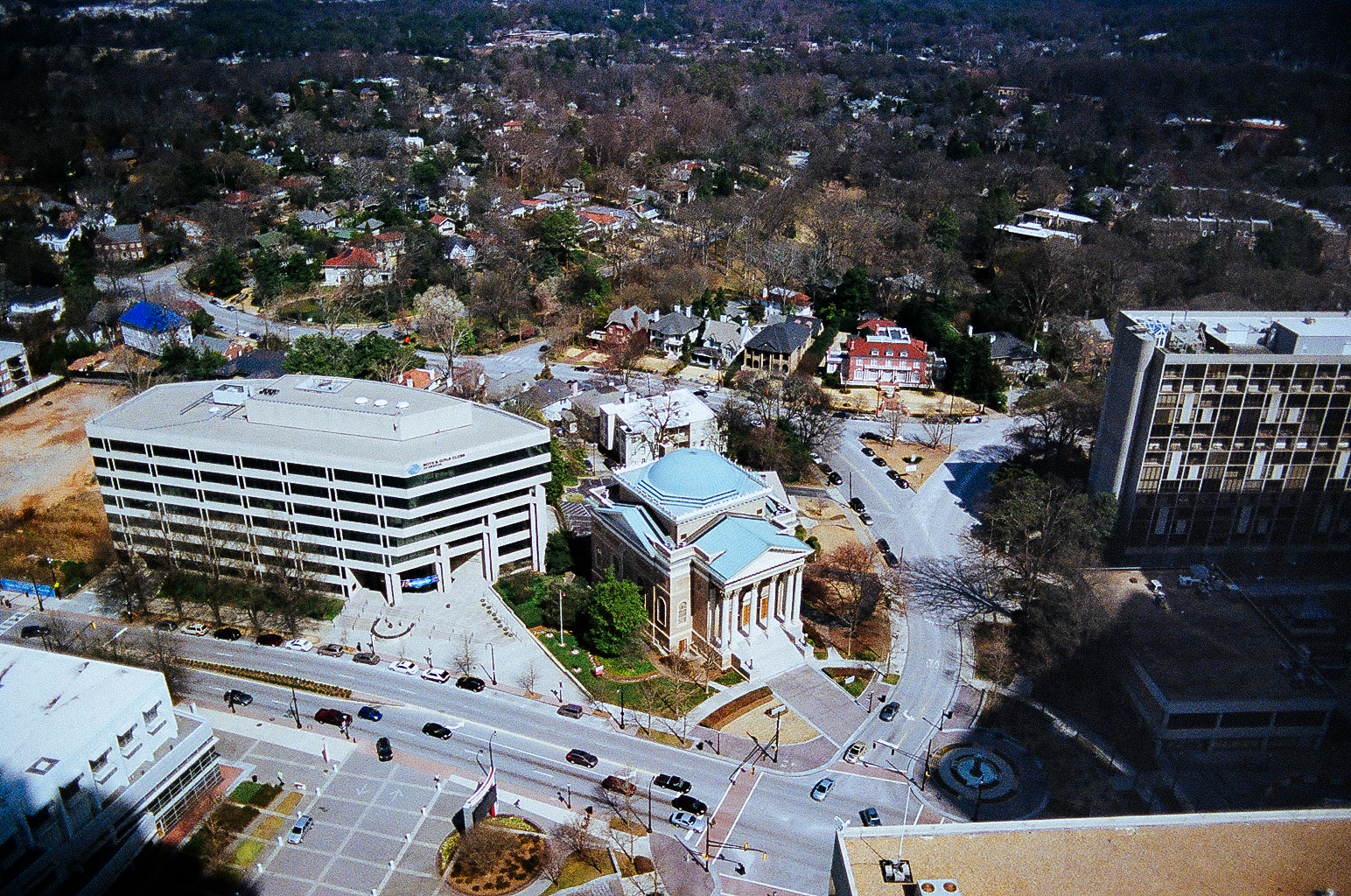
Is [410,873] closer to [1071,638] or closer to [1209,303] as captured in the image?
[1071,638]

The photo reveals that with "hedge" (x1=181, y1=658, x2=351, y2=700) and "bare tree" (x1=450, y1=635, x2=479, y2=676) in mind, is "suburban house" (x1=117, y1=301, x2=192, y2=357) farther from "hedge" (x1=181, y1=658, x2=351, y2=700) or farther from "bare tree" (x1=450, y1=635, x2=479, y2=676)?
"bare tree" (x1=450, y1=635, x2=479, y2=676)

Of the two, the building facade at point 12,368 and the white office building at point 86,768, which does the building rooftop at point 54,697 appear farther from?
the building facade at point 12,368

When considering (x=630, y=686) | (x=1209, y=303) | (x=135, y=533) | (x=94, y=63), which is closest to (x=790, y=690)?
(x=630, y=686)

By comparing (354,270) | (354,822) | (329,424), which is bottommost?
(354,822)

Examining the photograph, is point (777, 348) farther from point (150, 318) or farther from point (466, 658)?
point (150, 318)

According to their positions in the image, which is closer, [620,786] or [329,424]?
[620,786]

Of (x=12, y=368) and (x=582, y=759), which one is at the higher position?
(x=12, y=368)

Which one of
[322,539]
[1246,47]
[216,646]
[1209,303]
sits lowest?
[216,646]

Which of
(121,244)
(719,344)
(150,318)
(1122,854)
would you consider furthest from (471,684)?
(121,244)
